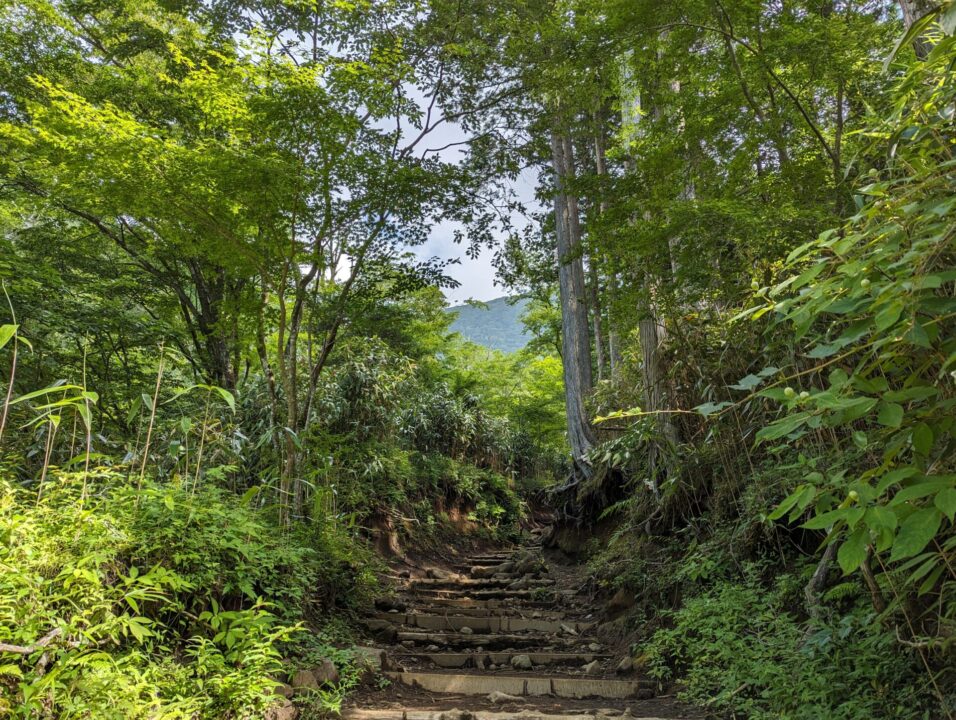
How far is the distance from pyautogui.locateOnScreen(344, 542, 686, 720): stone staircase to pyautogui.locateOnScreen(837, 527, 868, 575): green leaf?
8.48ft

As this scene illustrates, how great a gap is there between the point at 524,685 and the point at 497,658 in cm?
90

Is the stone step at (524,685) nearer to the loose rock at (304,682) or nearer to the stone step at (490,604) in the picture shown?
the loose rock at (304,682)

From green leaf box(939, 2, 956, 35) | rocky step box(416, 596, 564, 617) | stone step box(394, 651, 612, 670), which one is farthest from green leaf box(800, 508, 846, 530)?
rocky step box(416, 596, 564, 617)

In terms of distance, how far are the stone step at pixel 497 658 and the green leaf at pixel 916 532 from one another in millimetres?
4257

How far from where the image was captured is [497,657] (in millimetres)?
5027

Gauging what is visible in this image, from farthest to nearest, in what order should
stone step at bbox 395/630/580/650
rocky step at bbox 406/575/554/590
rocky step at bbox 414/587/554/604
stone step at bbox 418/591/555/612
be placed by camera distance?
rocky step at bbox 406/575/554/590 → rocky step at bbox 414/587/554/604 → stone step at bbox 418/591/555/612 → stone step at bbox 395/630/580/650

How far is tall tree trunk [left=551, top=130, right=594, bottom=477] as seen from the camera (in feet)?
31.2

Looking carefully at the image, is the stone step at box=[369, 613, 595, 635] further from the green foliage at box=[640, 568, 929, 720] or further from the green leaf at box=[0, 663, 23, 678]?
the green leaf at box=[0, 663, 23, 678]

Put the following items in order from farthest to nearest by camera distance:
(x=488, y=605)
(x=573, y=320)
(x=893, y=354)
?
1. (x=573, y=320)
2. (x=488, y=605)
3. (x=893, y=354)

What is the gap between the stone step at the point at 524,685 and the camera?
4027mm

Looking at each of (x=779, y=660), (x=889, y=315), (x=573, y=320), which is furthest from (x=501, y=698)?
(x=573, y=320)

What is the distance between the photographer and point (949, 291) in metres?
2.17

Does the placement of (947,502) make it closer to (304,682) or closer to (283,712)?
(283,712)

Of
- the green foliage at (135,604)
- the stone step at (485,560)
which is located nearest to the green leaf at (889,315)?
the green foliage at (135,604)
